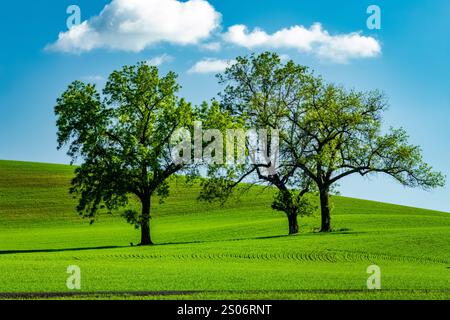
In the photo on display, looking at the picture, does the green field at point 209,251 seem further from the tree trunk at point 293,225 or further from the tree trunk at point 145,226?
the tree trunk at point 145,226

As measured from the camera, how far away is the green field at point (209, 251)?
20578 millimetres

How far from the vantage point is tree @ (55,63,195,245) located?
47.6 m

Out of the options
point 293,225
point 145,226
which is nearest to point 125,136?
point 145,226

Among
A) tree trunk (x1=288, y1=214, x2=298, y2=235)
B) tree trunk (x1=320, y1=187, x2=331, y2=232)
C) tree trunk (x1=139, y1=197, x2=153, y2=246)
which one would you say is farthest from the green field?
tree trunk (x1=139, y1=197, x2=153, y2=246)

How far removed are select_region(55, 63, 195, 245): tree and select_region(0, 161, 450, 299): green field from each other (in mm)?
4491

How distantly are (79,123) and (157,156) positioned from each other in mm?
6489

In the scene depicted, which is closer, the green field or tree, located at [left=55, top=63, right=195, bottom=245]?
the green field

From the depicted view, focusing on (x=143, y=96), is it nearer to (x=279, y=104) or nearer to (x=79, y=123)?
(x=79, y=123)

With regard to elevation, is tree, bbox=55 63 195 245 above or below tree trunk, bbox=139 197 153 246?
above

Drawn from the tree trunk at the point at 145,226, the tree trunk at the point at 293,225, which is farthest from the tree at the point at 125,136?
the tree trunk at the point at 293,225

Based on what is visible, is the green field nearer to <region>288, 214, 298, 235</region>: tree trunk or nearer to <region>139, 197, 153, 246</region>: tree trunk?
<region>288, 214, 298, 235</region>: tree trunk

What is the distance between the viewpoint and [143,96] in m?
49.8
